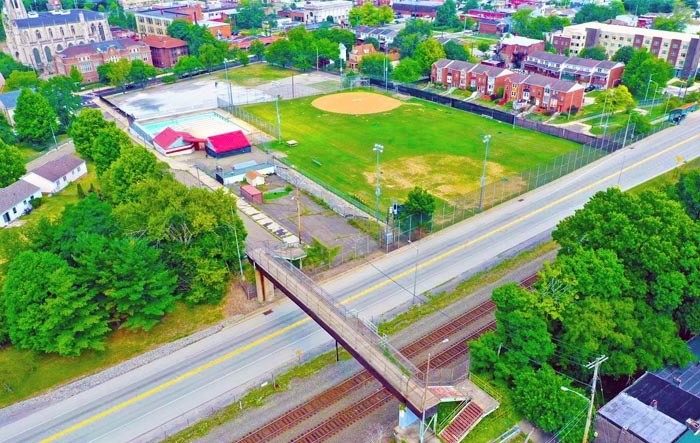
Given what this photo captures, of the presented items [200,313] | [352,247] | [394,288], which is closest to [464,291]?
[394,288]

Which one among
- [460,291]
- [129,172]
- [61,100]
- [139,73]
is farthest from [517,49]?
[129,172]

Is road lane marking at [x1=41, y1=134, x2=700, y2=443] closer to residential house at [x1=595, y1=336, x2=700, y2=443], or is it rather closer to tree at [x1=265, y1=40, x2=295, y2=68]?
residential house at [x1=595, y1=336, x2=700, y2=443]

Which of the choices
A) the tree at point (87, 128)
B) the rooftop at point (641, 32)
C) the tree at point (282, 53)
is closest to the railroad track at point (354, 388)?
the tree at point (87, 128)

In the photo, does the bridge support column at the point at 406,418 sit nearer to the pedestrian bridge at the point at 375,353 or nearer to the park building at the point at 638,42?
the pedestrian bridge at the point at 375,353

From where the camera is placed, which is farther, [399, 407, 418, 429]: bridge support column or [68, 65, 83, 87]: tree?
[68, 65, 83, 87]: tree

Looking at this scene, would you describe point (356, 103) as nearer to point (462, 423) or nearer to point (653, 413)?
point (462, 423)

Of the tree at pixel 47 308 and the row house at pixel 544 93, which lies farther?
the row house at pixel 544 93

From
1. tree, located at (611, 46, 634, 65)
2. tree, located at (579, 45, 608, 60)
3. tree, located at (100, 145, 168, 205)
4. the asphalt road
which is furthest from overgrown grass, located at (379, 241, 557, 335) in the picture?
tree, located at (579, 45, 608, 60)
